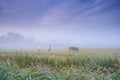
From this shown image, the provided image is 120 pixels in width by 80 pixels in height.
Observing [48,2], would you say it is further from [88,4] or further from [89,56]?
[89,56]

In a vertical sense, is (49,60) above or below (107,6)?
below

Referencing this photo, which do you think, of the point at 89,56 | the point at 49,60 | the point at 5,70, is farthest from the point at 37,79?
the point at 89,56

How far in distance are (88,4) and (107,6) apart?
368mm

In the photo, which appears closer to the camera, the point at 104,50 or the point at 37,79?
the point at 37,79

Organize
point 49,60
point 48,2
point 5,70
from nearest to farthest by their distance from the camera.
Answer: point 5,70
point 49,60
point 48,2

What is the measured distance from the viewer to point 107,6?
14.7 feet

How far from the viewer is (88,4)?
14.8ft

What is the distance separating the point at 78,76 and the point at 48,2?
219 centimetres

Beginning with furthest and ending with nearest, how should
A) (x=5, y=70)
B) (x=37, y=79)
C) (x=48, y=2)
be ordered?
1. (x=48, y=2)
2. (x=5, y=70)
3. (x=37, y=79)

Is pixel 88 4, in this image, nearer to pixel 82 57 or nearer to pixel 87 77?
pixel 82 57

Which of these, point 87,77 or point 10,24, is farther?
point 10,24

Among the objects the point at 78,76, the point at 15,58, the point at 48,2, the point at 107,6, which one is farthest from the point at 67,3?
the point at 78,76

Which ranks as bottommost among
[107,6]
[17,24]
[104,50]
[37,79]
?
[37,79]

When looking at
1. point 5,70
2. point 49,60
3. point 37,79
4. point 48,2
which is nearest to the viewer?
point 37,79
